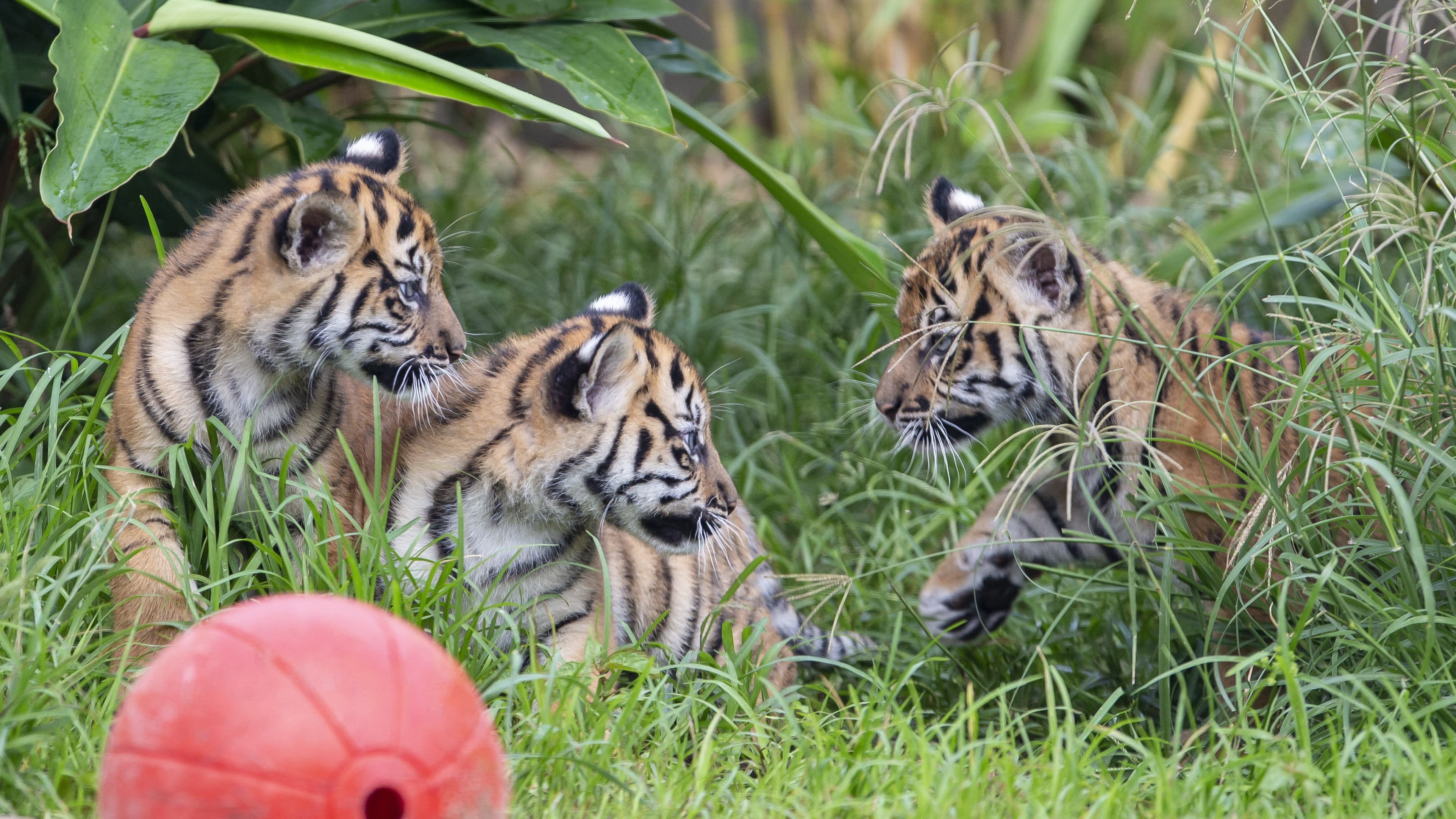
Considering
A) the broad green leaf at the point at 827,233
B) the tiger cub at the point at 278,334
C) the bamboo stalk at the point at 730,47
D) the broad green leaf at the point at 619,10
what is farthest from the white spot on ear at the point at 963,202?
the bamboo stalk at the point at 730,47

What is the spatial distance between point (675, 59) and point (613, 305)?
156 cm

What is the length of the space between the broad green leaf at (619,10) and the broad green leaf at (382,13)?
321 millimetres

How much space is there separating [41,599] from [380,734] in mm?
1450

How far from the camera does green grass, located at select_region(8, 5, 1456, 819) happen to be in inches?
103

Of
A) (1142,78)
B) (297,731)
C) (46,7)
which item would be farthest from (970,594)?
(1142,78)

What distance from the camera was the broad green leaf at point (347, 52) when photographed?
3463 mm

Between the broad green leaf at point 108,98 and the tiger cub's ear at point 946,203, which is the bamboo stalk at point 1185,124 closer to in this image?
the tiger cub's ear at point 946,203

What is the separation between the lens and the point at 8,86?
13.1 feet

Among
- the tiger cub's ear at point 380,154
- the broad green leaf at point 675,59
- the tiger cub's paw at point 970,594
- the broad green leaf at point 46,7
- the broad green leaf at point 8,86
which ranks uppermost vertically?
the broad green leaf at point 46,7

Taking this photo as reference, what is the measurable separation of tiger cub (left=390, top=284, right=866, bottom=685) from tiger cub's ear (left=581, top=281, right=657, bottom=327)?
82 mm

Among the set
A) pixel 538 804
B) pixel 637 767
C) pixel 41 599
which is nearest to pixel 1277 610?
pixel 637 767

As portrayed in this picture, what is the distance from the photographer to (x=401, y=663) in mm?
2148

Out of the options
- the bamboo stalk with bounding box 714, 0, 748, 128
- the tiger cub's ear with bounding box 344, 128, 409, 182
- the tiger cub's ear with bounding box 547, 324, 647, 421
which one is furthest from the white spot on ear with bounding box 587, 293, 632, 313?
the bamboo stalk with bounding box 714, 0, 748, 128

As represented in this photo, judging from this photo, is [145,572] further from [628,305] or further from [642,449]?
[628,305]
